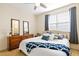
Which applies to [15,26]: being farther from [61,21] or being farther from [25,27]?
[61,21]

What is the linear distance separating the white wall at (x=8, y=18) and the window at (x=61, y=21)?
0.87m

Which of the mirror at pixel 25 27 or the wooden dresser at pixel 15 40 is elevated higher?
the mirror at pixel 25 27

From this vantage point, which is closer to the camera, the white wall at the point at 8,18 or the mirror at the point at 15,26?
the white wall at the point at 8,18

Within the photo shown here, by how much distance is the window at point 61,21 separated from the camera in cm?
344

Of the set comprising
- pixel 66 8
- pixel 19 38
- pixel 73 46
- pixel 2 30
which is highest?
pixel 66 8

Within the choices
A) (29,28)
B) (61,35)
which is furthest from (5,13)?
(61,35)

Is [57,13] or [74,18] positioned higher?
[57,13]

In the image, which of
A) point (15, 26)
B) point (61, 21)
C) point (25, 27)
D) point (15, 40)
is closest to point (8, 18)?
point (15, 26)

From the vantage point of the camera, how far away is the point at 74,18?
11.1 feet

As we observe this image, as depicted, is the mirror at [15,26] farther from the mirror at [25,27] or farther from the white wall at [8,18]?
the mirror at [25,27]

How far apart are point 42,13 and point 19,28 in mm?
1184

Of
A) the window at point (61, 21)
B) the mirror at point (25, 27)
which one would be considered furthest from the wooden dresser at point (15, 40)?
the window at point (61, 21)

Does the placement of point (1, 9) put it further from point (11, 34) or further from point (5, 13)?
point (11, 34)

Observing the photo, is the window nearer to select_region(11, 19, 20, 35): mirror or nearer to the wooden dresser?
the wooden dresser
